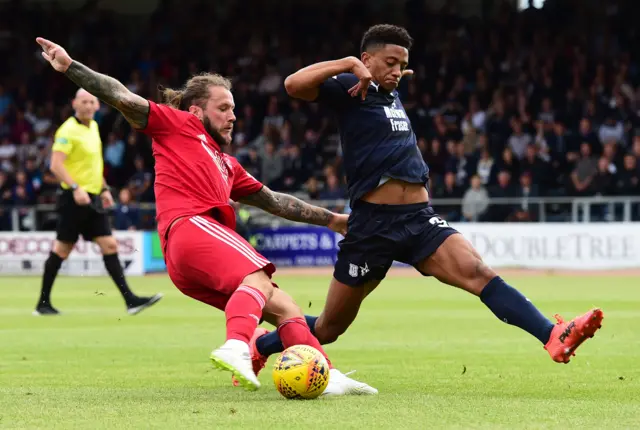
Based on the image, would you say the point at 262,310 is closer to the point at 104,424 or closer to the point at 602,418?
the point at 104,424

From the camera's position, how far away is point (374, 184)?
25.1 ft

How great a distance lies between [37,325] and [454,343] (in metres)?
4.95

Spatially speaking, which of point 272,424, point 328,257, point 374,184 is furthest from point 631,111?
point 272,424

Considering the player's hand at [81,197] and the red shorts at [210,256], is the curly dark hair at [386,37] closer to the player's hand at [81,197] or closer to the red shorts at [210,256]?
the red shorts at [210,256]

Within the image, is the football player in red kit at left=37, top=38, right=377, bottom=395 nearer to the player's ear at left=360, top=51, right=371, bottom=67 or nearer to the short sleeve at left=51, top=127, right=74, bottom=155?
the player's ear at left=360, top=51, right=371, bottom=67

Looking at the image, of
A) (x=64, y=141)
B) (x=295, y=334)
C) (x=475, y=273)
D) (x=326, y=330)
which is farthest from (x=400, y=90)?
(x=295, y=334)

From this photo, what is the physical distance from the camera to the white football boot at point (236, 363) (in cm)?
632

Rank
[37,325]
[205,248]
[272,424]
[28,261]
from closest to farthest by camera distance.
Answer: [272,424] → [205,248] → [37,325] → [28,261]

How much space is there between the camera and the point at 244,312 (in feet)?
21.9

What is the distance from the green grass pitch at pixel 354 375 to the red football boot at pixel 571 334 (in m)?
0.28

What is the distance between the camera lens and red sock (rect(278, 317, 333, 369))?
7262mm

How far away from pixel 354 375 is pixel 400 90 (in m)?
21.0

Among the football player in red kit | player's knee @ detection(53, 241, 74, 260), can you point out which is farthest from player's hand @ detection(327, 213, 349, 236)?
player's knee @ detection(53, 241, 74, 260)

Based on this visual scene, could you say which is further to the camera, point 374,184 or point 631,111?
point 631,111
